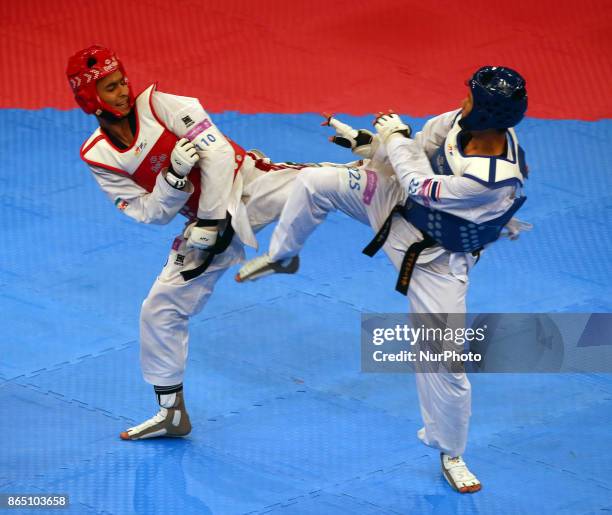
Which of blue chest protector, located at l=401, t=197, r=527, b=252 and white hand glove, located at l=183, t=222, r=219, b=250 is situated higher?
blue chest protector, located at l=401, t=197, r=527, b=252

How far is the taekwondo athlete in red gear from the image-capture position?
20.9 feet

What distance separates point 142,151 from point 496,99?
2.01 metres

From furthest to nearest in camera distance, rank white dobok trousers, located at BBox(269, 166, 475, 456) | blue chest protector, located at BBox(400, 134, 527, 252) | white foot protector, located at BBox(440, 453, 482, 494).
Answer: white foot protector, located at BBox(440, 453, 482, 494) → white dobok trousers, located at BBox(269, 166, 475, 456) → blue chest protector, located at BBox(400, 134, 527, 252)

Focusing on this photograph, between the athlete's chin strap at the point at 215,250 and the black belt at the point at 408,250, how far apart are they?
2.67 ft

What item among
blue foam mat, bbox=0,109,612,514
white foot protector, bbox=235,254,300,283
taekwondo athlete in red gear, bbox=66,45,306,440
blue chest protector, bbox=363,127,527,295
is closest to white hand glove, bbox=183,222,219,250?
taekwondo athlete in red gear, bbox=66,45,306,440

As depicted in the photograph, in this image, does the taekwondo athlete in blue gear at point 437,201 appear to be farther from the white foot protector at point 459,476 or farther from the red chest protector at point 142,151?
the red chest protector at point 142,151

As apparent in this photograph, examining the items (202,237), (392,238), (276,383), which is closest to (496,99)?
(392,238)

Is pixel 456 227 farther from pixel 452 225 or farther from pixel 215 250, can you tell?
pixel 215 250

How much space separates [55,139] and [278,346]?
3.88 m

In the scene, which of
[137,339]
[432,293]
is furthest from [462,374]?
[137,339]

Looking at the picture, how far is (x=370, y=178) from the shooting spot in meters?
6.42

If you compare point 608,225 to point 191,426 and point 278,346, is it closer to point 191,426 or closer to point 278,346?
point 278,346

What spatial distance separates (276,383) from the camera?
775cm
